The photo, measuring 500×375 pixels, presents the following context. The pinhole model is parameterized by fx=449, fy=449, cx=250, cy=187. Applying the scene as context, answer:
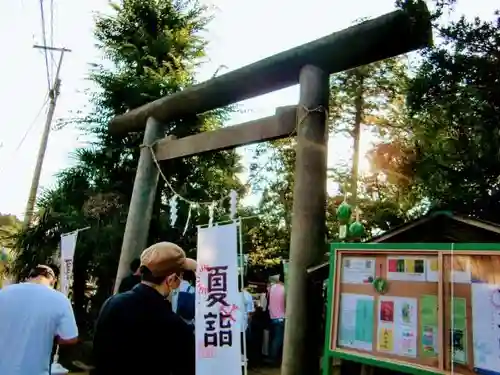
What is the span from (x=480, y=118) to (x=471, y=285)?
5.78m

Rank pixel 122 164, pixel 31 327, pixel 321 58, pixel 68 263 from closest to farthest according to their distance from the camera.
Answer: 1. pixel 31 327
2. pixel 321 58
3. pixel 68 263
4. pixel 122 164

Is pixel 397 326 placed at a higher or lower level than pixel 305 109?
lower

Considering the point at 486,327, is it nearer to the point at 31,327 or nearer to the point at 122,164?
the point at 31,327

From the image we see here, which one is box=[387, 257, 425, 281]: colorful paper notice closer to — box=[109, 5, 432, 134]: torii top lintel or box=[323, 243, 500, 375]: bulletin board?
box=[323, 243, 500, 375]: bulletin board

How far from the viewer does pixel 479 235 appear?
11.4 ft

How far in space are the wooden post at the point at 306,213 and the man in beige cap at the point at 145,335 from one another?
2417 mm

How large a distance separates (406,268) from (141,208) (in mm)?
4541

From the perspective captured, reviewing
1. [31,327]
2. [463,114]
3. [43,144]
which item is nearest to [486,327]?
[31,327]

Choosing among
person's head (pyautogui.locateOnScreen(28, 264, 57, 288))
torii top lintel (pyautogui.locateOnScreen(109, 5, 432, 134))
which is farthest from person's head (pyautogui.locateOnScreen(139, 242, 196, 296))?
torii top lintel (pyautogui.locateOnScreen(109, 5, 432, 134))

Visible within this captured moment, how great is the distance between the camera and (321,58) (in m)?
4.75

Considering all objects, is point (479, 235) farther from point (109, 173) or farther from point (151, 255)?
point (109, 173)

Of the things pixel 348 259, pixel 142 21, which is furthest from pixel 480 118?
pixel 142 21

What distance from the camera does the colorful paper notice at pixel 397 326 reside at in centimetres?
307

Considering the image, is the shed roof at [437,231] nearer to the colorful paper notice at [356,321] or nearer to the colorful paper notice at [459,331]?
the colorful paper notice at [356,321]
